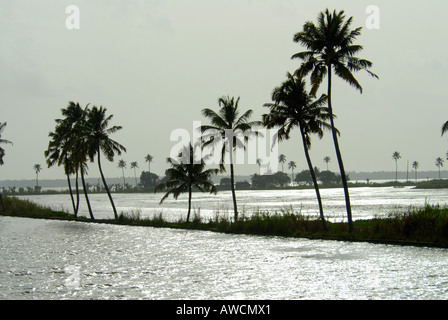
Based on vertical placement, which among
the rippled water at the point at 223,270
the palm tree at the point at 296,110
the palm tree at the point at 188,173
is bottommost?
the rippled water at the point at 223,270

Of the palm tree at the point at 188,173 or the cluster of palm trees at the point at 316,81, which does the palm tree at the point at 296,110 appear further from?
the palm tree at the point at 188,173

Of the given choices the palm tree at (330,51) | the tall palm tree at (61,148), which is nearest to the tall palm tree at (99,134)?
the tall palm tree at (61,148)

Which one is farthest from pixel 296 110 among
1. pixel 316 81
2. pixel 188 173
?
pixel 188 173

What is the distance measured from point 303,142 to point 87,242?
18.1 m

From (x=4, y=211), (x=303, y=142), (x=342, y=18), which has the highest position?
(x=342, y=18)

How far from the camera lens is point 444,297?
13859mm

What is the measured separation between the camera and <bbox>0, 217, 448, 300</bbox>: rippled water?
1579cm

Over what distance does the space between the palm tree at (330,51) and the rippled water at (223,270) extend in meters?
8.86

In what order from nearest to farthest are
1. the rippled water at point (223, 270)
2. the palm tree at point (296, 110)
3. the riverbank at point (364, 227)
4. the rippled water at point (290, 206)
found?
1. the rippled water at point (223, 270)
2. the riverbank at point (364, 227)
3. the palm tree at point (296, 110)
4. the rippled water at point (290, 206)

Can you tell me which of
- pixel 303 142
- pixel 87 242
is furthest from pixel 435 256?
pixel 87 242

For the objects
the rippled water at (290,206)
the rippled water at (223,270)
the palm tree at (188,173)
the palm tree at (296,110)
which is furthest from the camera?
the rippled water at (290,206)

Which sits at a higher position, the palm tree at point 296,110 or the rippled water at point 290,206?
the palm tree at point 296,110

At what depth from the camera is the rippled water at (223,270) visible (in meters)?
15.8
